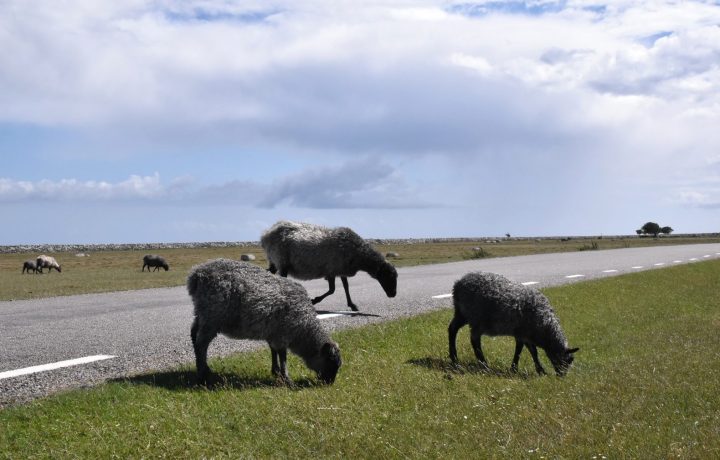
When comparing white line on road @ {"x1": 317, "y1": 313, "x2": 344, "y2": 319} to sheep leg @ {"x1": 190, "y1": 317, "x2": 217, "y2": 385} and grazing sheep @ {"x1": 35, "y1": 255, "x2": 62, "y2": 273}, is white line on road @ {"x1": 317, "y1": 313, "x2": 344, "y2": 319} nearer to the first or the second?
sheep leg @ {"x1": 190, "y1": 317, "x2": 217, "y2": 385}

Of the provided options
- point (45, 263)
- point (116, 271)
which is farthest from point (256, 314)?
point (45, 263)

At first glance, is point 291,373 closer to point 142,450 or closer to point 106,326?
point 142,450

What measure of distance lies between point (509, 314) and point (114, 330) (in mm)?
7960

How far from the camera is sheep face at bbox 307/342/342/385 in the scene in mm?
10039

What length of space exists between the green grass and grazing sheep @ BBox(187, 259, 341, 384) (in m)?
0.45

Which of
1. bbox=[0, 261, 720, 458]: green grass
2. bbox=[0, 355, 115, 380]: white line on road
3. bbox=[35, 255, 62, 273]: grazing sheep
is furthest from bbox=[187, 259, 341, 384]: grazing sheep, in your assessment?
bbox=[35, 255, 62, 273]: grazing sheep

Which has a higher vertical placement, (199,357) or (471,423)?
(199,357)

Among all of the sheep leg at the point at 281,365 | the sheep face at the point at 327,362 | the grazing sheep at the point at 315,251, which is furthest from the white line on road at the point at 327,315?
the sheep face at the point at 327,362

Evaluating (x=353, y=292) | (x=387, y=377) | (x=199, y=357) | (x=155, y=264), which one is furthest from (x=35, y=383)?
(x=155, y=264)

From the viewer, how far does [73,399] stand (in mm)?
8844

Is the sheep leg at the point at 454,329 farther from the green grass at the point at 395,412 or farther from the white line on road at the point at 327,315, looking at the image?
the white line on road at the point at 327,315

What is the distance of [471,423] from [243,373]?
369 centimetres

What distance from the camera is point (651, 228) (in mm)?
164875

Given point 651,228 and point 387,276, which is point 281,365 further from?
point 651,228
